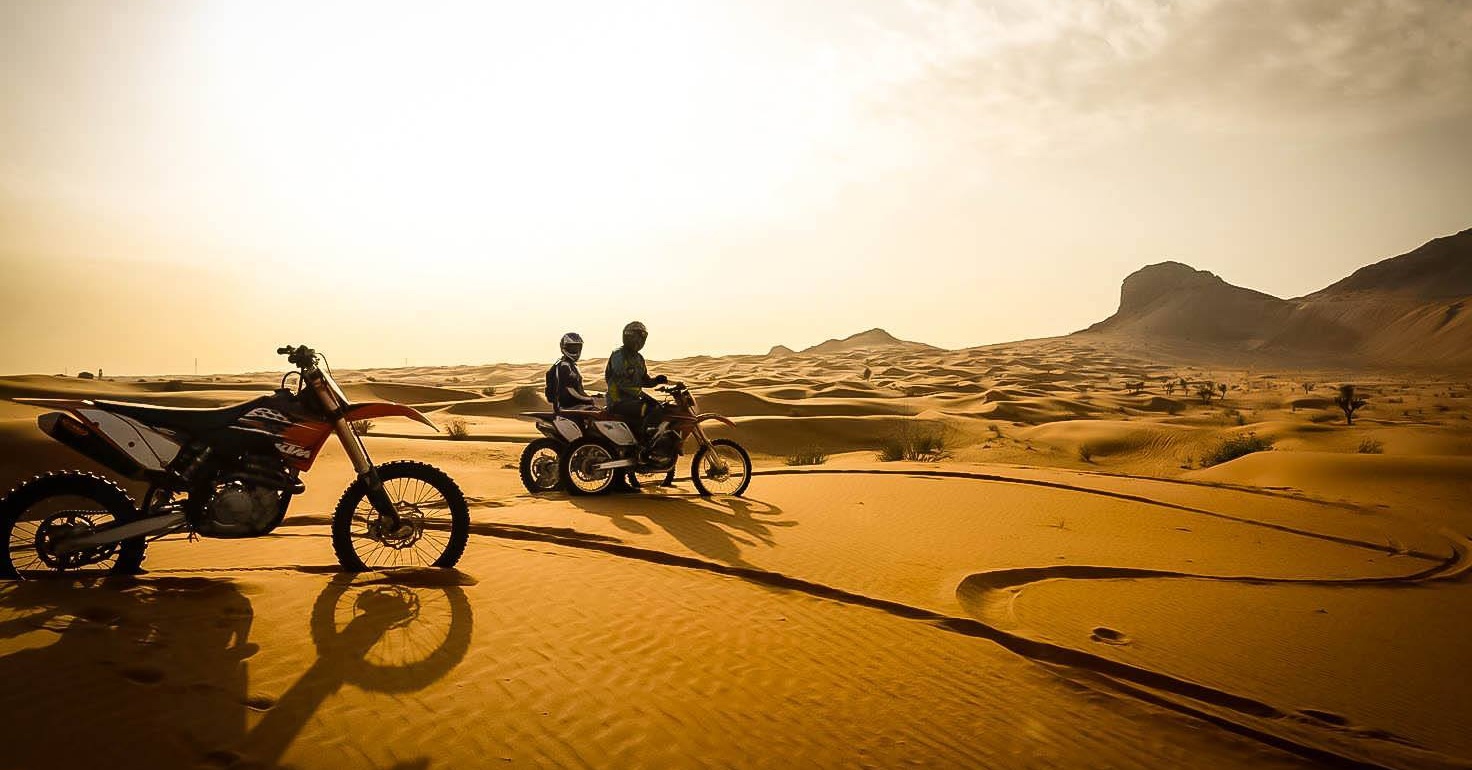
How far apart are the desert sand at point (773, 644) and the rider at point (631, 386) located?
3.22ft

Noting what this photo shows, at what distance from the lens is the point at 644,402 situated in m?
9.35

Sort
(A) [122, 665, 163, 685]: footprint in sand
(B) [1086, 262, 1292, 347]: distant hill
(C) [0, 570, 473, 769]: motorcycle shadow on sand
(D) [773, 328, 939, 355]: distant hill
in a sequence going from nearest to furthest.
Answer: (C) [0, 570, 473, 769]: motorcycle shadow on sand
(A) [122, 665, 163, 685]: footprint in sand
(B) [1086, 262, 1292, 347]: distant hill
(D) [773, 328, 939, 355]: distant hill

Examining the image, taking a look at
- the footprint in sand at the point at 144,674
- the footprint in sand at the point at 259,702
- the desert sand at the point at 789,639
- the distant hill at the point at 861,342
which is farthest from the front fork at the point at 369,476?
the distant hill at the point at 861,342

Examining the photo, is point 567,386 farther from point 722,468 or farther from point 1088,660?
point 1088,660

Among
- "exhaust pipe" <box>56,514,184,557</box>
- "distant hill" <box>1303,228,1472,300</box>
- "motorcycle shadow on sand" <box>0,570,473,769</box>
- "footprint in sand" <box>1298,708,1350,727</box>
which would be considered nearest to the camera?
"motorcycle shadow on sand" <box>0,570,473,769</box>

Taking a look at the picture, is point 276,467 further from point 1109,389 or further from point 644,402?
point 1109,389

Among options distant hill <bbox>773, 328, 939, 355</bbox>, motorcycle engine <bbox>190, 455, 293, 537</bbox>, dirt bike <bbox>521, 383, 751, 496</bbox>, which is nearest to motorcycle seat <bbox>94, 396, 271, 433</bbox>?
motorcycle engine <bbox>190, 455, 293, 537</bbox>

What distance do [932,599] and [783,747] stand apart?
253 centimetres

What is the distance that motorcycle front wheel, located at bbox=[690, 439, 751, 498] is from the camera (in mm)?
9391

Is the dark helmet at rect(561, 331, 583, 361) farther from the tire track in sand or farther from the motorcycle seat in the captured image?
the motorcycle seat

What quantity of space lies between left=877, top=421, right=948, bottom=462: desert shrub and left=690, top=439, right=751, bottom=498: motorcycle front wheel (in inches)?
257

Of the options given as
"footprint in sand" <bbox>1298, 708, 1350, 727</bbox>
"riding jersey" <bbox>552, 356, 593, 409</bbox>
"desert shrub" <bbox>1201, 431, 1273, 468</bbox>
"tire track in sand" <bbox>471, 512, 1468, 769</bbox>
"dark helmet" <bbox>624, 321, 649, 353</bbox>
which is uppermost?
"dark helmet" <bbox>624, 321, 649, 353</bbox>

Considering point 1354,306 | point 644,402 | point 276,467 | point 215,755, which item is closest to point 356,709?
point 215,755

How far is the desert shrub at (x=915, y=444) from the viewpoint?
1645 cm
